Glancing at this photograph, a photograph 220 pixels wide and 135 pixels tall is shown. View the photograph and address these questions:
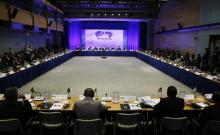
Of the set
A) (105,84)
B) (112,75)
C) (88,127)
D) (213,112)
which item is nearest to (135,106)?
(88,127)

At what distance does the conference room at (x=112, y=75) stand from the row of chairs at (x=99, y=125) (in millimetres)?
14

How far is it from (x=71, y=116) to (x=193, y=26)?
10.1 metres

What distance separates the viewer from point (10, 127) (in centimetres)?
374

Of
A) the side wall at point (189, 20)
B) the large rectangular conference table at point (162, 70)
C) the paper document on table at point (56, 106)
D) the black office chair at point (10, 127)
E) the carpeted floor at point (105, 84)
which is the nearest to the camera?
the black office chair at point (10, 127)

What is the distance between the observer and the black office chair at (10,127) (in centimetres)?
369

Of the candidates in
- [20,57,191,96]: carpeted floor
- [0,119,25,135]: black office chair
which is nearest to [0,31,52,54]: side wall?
[20,57,191,96]: carpeted floor

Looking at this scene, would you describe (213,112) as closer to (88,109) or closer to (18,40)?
(88,109)

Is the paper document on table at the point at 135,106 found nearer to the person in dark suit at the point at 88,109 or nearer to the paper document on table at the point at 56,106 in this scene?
the person in dark suit at the point at 88,109

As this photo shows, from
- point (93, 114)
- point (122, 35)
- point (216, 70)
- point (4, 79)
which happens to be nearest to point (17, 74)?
point (4, 79)

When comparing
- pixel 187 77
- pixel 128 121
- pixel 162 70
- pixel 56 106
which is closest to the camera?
pixel 128 121

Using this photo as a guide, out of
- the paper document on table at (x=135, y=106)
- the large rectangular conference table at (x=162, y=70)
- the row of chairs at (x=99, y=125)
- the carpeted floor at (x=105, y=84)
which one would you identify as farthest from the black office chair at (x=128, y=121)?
the carpeted floor at (x=105, y=84)

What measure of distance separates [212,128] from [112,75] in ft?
28.0

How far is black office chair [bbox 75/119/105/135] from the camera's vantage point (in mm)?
3748

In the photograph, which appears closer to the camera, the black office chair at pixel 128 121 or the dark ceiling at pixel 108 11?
the black office chair at pixel 128 121
